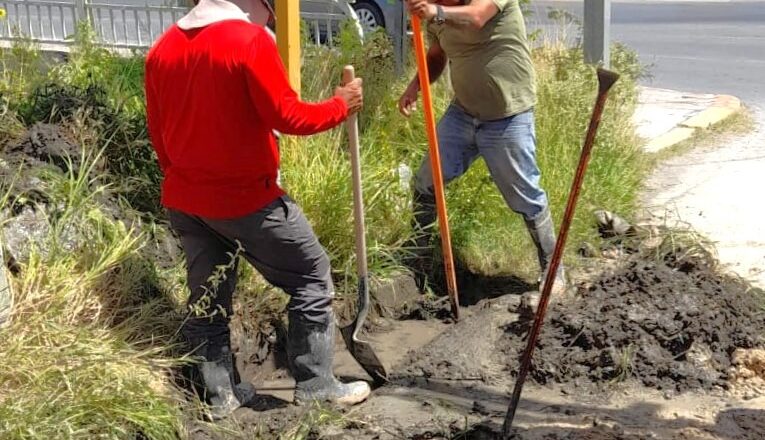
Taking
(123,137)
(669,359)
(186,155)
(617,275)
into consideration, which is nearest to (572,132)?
(617,275)

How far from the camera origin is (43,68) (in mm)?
7227

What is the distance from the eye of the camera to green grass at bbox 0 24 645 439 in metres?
3.71

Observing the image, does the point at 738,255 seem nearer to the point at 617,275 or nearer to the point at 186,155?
the point at 617,275

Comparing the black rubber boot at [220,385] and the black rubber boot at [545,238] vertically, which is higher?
the black rubber boot at [545,238]

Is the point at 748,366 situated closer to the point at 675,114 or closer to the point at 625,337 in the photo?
the point at 625,337

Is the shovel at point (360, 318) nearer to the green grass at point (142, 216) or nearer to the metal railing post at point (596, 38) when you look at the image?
the green grass at point (142, 216)

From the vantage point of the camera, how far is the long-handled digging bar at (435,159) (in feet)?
15.5

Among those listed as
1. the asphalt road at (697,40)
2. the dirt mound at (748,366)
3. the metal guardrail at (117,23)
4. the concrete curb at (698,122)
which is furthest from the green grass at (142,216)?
the metal guardrail at (117,23)

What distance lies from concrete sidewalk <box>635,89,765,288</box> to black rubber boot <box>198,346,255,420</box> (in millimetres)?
2728

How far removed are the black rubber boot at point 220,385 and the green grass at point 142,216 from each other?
5.3 inches

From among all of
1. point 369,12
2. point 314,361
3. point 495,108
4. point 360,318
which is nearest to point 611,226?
point 495,108

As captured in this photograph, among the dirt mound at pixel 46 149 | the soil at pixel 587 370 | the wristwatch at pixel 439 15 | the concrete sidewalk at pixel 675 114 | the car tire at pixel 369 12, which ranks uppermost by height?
the wristwatch at pixel 439 15

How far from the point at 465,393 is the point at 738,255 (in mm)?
2179

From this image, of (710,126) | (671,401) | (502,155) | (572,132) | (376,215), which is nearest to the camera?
(671,401)
